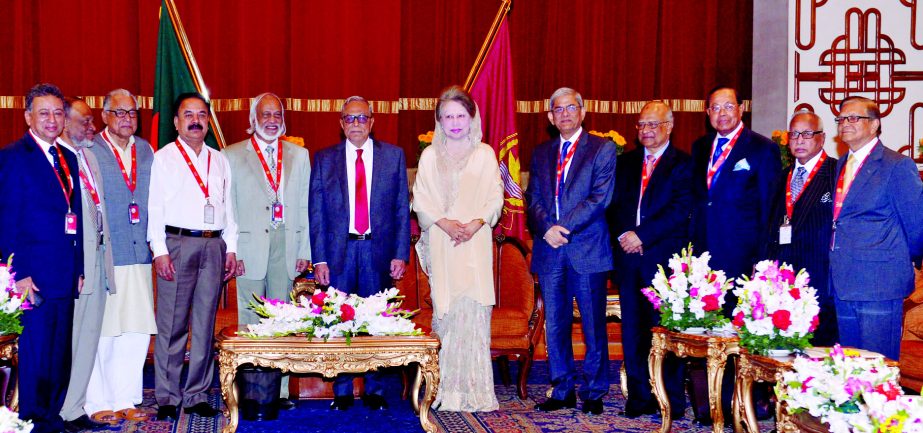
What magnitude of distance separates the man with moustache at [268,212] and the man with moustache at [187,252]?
16 cm

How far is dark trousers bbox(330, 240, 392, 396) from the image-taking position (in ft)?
18.0

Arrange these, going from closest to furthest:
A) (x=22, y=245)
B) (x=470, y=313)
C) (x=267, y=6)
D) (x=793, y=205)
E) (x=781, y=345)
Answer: (x=781, y=345) → (x=22, y=245) → (x=793, y=205) → (x=470, y=313) → (x=267, y=6)

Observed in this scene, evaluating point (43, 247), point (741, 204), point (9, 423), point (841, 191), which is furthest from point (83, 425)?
point (841, 191)

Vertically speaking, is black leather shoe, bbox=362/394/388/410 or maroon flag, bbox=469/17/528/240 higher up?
maroon flag, bbox=469/17/528/240

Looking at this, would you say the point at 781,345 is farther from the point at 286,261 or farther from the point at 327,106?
the point at 327,106

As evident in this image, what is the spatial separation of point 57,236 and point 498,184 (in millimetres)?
2439

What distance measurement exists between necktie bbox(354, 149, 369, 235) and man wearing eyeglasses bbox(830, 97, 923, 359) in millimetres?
2627

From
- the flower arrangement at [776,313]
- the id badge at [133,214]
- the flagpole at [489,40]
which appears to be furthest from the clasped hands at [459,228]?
the flagpole at [489,40]

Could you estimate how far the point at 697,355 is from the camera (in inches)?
180

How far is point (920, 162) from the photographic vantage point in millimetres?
8336

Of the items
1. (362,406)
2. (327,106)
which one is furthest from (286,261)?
(327,106)

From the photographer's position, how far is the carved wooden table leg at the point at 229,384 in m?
4.65

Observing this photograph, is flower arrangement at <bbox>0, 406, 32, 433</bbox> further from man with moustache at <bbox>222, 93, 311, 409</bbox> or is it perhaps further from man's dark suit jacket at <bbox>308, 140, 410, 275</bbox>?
man's dark suit jacket at <bbox>308, 140, 410, 275</bbox>

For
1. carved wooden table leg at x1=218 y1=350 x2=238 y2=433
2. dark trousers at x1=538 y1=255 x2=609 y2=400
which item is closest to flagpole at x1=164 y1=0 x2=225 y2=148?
carved wooden table leg at x1=218 y1=350 x2=238 y2=433
